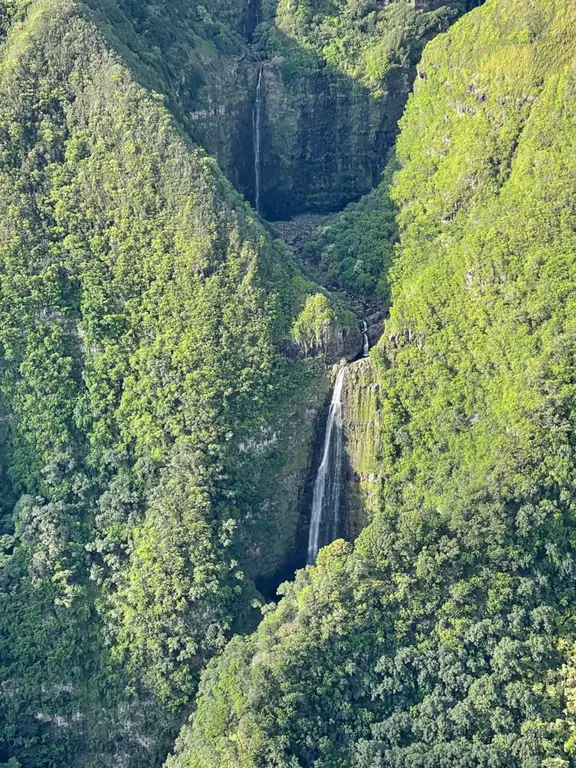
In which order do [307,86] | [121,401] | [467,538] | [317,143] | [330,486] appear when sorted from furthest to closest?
[317,143] → [307,86] → [330,486] → [121,401] → [467,538]

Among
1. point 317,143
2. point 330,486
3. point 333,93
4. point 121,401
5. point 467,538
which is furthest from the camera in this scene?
point 317,143

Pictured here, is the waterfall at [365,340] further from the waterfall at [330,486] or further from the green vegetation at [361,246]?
the green vegetation at [361,246]

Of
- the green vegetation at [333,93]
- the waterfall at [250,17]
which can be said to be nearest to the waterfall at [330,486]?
the green vegetation at [333,93]

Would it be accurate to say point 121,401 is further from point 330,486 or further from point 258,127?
point 258,127

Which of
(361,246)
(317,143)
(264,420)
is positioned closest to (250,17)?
(317,143)

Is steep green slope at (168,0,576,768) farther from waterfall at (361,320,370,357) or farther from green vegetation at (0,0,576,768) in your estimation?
waterfall at (361,320,370,357)

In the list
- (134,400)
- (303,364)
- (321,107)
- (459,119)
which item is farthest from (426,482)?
(321,107)

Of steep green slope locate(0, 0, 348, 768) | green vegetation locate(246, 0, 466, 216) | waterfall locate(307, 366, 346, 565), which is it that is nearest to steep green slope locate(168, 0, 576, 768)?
waterfall locate(307, 366, 346, 565)
